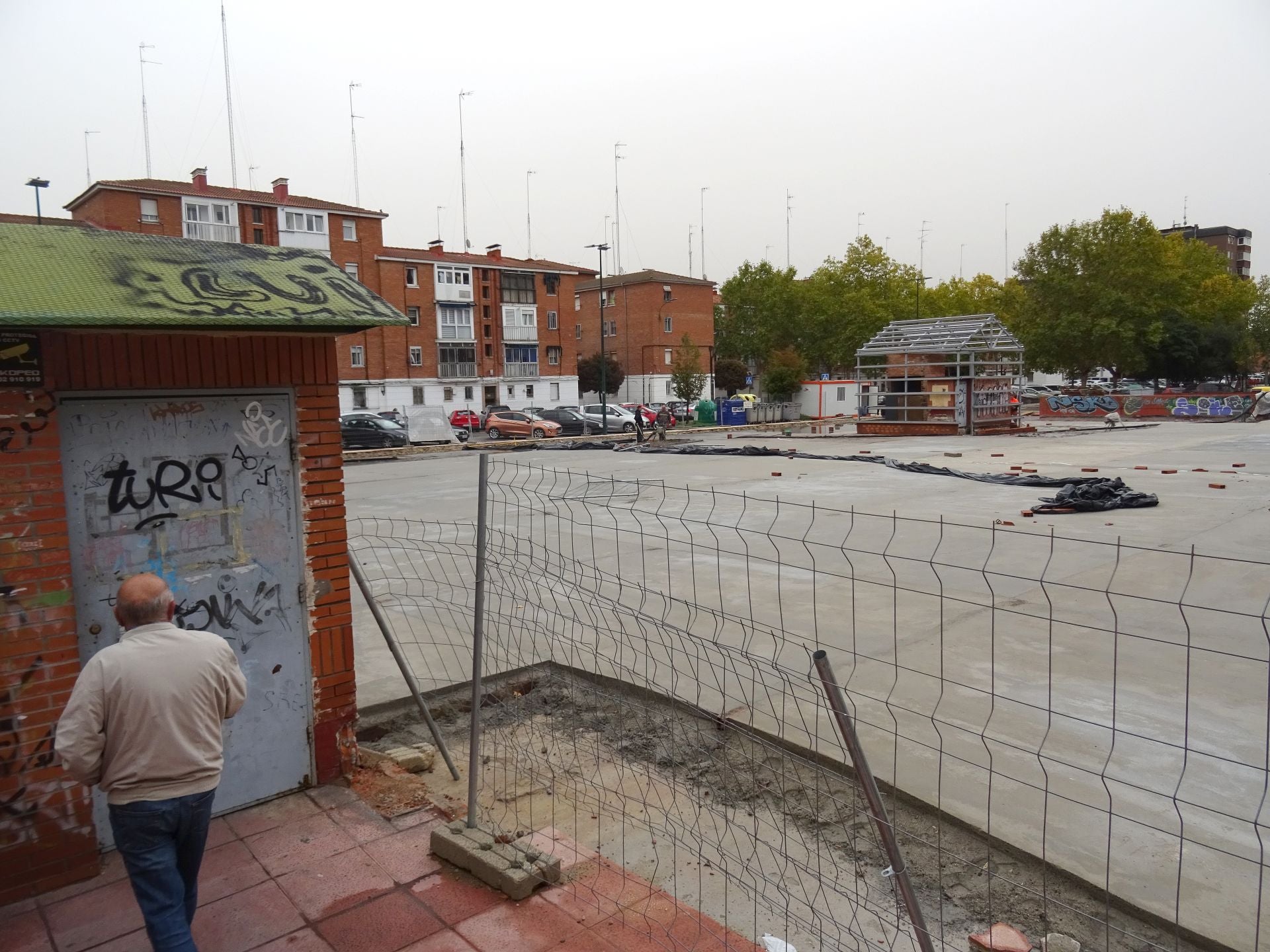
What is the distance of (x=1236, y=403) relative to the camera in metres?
39.0

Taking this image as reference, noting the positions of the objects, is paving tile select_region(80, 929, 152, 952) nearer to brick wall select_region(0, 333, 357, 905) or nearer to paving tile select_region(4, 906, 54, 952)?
paving tile select_region(4, 906, 54, 952)

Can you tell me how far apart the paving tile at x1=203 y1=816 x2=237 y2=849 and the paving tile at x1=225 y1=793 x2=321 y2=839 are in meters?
0.02

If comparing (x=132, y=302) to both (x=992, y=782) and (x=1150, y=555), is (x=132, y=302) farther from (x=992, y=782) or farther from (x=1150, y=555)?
(x=1150, y=555)

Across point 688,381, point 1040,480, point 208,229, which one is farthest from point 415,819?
point 208,229

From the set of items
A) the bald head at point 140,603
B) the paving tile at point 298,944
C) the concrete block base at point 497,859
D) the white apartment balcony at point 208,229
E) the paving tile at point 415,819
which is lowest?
the paving tile at point 415,819

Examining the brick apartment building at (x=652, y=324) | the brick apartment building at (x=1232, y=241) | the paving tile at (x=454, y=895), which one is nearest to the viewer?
the paving tile at (x=454, y=895)

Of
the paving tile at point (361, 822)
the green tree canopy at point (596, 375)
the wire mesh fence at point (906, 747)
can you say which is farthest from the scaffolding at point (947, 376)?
the green tree canopy at point (596, 375)

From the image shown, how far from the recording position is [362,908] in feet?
11.2

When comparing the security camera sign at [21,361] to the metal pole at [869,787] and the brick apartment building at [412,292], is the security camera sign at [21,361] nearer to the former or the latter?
the metal pole at [869,787]

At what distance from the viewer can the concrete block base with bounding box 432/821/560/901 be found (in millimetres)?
3477

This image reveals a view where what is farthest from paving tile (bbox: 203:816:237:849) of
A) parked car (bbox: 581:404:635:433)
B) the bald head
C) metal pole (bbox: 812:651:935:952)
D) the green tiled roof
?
parked car (bbox: 581:404:635:433)

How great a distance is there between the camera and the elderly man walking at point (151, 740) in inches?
107

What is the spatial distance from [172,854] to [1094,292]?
188 ft

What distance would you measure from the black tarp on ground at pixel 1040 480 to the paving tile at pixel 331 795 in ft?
36.3
